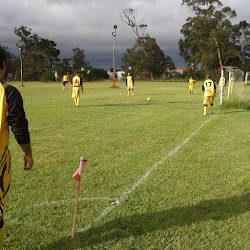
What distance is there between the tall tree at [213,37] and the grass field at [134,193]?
191 feet

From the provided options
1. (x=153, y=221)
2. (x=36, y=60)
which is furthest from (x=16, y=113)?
(x=36, y=60)

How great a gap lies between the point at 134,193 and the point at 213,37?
6391 centimetres

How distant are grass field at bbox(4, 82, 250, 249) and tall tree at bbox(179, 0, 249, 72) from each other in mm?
58128

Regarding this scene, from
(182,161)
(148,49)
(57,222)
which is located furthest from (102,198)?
(148,49)

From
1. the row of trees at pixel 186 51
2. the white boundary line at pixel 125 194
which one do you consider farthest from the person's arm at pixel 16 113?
the row of trees at pixel 186 51

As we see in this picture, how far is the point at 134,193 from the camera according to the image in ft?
15.0

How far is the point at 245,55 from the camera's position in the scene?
212 feet

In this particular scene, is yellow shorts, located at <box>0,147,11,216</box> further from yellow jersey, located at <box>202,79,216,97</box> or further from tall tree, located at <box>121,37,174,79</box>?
tall tree, located at <box>121,37,174,79</box>

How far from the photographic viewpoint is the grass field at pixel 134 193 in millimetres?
3396

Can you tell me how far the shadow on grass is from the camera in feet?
→ 11.0

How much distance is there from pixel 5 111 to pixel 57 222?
1912mm

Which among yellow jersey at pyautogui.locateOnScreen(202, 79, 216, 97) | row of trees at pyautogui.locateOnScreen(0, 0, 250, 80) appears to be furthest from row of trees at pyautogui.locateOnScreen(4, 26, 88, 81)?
yellow jersey at pyautogui.locateOnScreen(202, 79, 216, 97)

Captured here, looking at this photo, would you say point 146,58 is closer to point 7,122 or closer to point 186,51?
point 186,51

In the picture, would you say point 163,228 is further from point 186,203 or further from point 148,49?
point 148,49
